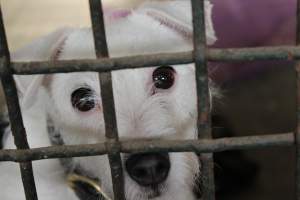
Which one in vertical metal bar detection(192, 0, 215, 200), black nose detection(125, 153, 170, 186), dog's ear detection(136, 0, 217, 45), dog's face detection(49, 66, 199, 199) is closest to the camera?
vertical metal bar detection(192, 0, 215, 200)

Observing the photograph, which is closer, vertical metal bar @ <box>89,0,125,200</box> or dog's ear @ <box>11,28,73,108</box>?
vertical metal bar @ <box>89,0,125,200</box>

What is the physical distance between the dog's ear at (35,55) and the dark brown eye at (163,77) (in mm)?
322

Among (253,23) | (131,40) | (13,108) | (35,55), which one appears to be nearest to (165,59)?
(13,108)

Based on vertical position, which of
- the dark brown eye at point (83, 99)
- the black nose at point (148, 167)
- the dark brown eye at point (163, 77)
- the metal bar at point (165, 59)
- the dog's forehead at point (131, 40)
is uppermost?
the metal bar at point (165, 59)

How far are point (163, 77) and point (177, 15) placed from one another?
21 centimetres

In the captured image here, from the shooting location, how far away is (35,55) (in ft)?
5.16

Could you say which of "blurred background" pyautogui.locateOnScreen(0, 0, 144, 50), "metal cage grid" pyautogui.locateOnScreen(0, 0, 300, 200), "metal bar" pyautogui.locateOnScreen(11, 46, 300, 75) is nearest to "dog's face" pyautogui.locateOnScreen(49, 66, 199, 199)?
"metal cage grid" pyautogui.locateOnScreen(0, 0, 300, 200)

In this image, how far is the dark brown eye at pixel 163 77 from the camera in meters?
1.57

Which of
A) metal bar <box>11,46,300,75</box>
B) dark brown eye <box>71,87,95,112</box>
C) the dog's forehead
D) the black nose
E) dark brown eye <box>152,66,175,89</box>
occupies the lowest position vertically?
the black nose

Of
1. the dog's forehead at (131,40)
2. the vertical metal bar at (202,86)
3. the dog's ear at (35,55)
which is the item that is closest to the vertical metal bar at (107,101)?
the vertical metal bar at (202,86)

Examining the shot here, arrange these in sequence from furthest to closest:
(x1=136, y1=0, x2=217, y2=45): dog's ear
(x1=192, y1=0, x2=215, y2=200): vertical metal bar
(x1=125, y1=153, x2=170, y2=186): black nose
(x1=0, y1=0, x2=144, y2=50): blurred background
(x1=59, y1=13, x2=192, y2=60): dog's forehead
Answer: (x1=0, y1=0, x2=144, y2=50): blurred background
(x1=136, y1=0, x2=217, y2=45): dog's ear
(x1=59, y1=13, x2=192, y2=60): dog's forehead
(x1=125, y1=153, x2=170, y2=186): black nose
(x1=192, y1=0, x2=215, y2=200): vertical metal bar

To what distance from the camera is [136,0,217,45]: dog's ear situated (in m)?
1.66

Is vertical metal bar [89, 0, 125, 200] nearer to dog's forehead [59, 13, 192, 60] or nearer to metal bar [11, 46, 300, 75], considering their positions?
metal bar [11, 46, 300, 75]

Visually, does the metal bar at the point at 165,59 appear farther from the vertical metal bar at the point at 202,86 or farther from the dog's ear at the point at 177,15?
the dog's ear at the point at 177,15
